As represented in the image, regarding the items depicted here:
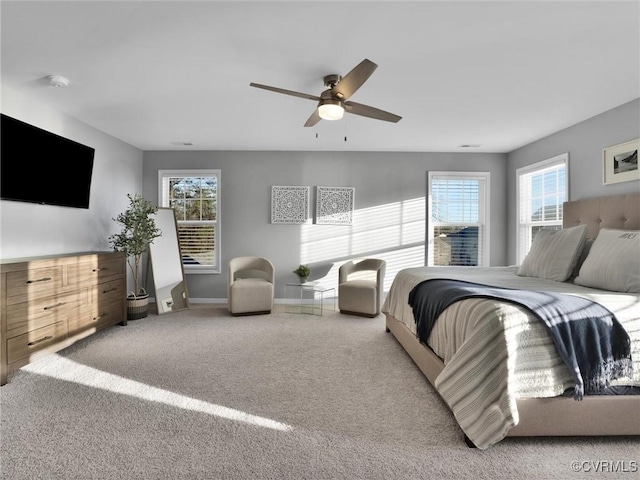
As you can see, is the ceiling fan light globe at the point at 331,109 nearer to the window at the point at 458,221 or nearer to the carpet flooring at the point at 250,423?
the carpet flooring at the point at 250,423

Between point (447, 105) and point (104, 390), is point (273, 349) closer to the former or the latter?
point (104, 390)

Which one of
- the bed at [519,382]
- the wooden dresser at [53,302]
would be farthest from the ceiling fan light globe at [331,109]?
the wooden dresser at [53,302]

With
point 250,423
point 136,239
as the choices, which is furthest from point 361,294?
point 136,239

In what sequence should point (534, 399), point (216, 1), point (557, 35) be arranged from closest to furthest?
point (534, 399)
point (216, 1)
point (557, 35)

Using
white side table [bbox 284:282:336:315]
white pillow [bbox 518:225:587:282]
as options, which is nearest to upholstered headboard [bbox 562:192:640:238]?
white pillow [bbox 518:225:587:282]

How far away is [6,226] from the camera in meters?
3.24

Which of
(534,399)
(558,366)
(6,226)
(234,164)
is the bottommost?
(534,399)

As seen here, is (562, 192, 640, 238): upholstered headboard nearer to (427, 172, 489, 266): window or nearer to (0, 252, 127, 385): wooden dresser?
(427, 172, 489, 266): window

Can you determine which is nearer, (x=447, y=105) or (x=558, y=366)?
(x=558, y=366)

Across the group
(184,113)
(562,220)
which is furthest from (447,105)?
(184,113)

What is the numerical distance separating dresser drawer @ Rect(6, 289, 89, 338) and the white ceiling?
1.91 metres

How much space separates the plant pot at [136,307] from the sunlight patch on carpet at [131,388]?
1326 millimetres

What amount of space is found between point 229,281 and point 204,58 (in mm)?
2963

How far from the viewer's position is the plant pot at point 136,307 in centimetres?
464
